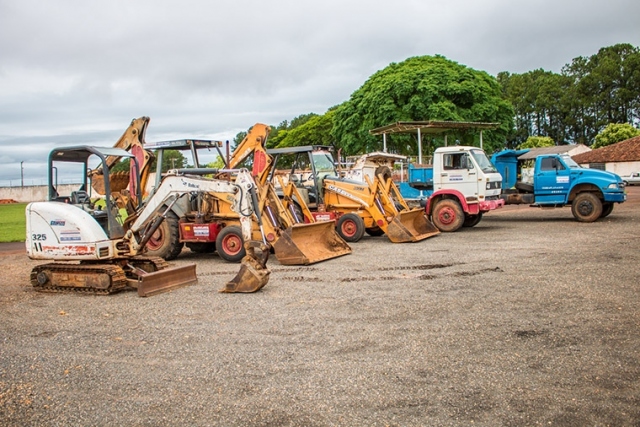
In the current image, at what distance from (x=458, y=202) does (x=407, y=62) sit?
928 inches

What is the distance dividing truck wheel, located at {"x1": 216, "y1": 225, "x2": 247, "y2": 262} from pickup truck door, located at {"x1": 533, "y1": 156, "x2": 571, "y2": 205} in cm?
1142

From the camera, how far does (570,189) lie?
18859mm

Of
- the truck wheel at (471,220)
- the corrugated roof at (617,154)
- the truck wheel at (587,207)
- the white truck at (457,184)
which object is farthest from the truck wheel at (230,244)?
the corrugated roof at (617,154)

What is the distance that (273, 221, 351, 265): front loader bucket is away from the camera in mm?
11727

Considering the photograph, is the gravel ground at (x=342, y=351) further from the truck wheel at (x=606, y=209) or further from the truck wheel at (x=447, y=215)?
the truck wheel at (x=606, y=209)

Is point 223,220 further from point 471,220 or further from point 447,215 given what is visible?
point 471,220

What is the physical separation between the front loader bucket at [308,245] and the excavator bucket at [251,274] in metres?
2.41

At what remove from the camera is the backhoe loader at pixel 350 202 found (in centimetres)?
1508

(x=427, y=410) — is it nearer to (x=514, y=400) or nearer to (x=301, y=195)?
(x=514, y=400)

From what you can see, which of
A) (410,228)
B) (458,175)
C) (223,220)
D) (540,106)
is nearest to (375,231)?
(410,228)

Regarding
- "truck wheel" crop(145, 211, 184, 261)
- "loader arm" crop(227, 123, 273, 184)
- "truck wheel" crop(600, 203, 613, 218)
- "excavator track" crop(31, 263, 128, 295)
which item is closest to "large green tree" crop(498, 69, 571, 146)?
"truck wheel" crop(600, 203, 613, 218)

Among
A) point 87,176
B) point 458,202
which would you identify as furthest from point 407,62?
point 87,176

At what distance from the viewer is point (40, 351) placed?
6.32 m

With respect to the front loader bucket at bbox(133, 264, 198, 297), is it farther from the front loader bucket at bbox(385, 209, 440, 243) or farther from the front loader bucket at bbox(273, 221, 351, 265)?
the front loader bucket at bbox(385, 209, 440, 243)
